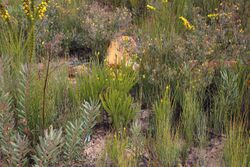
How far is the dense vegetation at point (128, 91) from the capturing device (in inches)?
118

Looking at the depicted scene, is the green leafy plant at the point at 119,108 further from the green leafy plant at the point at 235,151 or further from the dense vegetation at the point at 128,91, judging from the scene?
the green leafy plant at the point at 235,151

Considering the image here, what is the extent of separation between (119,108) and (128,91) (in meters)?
0.30

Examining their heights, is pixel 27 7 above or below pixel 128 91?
above

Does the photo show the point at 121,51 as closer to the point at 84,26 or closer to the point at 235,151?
the point at 84,26

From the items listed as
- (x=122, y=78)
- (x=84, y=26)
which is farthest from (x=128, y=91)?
(x=84, y=26)

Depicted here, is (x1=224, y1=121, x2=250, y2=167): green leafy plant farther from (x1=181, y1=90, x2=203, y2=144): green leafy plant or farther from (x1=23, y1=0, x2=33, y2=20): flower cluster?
(x1=23, y1=0, x2=33, y2=20): flower cluster

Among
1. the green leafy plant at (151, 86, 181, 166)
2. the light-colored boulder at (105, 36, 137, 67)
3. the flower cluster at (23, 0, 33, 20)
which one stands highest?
the flower cluster at (23, 0, 33, 20)

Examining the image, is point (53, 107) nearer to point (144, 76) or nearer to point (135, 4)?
point (144, 76)

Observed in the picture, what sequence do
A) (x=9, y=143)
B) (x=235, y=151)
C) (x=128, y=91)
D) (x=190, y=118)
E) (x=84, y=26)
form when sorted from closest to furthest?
(x=9, y=143)
(x=235, y=151)
(x=190, y=118)
(x=128, y=91)
(x=84, y=26)

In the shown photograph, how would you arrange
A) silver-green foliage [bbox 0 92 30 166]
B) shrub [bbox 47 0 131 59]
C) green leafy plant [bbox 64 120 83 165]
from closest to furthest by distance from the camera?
silver-green foliage [bbox 0 92 30 166]
green leafy plant [bbox 64 120 83 165]
shrub [bbox 47 0 131 59]

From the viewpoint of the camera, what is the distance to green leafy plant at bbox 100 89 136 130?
341 cm

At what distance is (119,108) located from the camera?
3.43 metres

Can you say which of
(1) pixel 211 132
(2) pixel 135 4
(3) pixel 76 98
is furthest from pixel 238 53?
(2) pixel 135 4

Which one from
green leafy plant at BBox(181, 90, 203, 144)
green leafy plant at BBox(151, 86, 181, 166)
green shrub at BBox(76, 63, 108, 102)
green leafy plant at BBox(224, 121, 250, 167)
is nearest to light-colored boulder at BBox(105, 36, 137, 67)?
green shrub at BBox(76, 63, 108, 102)
